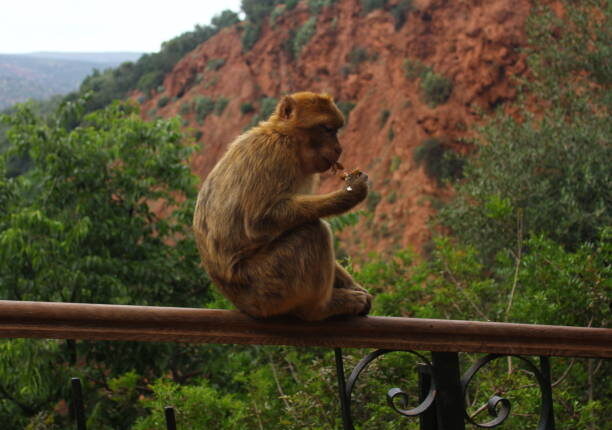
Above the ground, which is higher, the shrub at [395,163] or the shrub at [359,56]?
the shrub at [359,56]

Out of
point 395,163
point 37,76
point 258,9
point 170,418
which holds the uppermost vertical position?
point 258,9

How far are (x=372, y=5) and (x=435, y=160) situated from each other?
10.1 metres

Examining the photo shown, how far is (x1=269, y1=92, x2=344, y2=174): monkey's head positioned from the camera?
2.85 metres

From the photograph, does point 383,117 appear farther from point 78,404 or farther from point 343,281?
point 78,404

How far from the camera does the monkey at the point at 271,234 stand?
2434mm

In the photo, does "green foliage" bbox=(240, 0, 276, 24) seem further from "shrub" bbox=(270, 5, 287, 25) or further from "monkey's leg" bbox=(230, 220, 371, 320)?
"monkey's leg" bbox=(230, 220, 371, 320)

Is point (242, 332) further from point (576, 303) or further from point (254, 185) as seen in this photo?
point (576, 303)

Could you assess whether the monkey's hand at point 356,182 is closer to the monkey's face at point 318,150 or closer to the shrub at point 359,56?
the monkey's face at point 318,150

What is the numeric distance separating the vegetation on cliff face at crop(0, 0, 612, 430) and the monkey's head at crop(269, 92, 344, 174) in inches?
70.7

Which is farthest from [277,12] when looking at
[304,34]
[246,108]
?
[246,108]

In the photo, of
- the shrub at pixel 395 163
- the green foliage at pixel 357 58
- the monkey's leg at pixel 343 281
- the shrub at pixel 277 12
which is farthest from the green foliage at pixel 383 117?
the monkey's leg at pixel 343 281

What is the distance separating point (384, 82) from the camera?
26250 mm

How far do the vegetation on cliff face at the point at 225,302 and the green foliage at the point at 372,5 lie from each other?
1445 centimetres

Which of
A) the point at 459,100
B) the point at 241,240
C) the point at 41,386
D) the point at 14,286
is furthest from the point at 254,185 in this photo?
the point at 459,100
